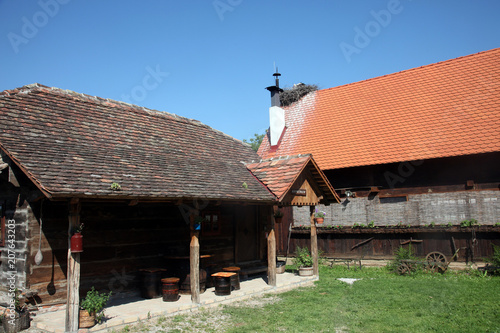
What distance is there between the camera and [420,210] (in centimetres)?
1532

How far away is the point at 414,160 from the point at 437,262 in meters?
3.93

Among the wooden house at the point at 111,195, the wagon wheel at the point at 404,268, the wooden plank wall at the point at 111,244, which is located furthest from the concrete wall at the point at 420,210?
the wooden plank wall at the point at 111,244

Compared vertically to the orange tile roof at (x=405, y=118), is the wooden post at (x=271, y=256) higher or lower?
lower

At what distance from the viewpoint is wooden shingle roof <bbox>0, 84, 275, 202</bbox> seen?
7.82 meters

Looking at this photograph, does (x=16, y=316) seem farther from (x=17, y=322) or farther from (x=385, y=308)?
(x=385, y=308)

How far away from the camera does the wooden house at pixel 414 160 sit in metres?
14.2

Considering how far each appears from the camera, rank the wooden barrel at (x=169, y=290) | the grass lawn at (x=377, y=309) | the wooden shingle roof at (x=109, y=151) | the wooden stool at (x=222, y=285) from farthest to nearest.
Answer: the wooden stool at (x=222, y=285), the wooden barrel at (x=169, y=290), the wooden shingle roof at (x=109, y=151), the grass lawn at (x=377, y=309)

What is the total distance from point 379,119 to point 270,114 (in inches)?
226

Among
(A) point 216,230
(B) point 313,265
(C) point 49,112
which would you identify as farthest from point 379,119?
(C) point 49,112

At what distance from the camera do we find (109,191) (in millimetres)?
7734

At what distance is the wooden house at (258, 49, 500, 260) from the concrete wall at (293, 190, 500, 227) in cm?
3

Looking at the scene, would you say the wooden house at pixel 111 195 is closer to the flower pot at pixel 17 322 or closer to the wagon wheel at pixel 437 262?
the flower pot at pixel 17 322

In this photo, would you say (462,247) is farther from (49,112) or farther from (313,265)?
(49,112)

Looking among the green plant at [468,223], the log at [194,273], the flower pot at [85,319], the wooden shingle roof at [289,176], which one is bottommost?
the flower pot at [85,319]
